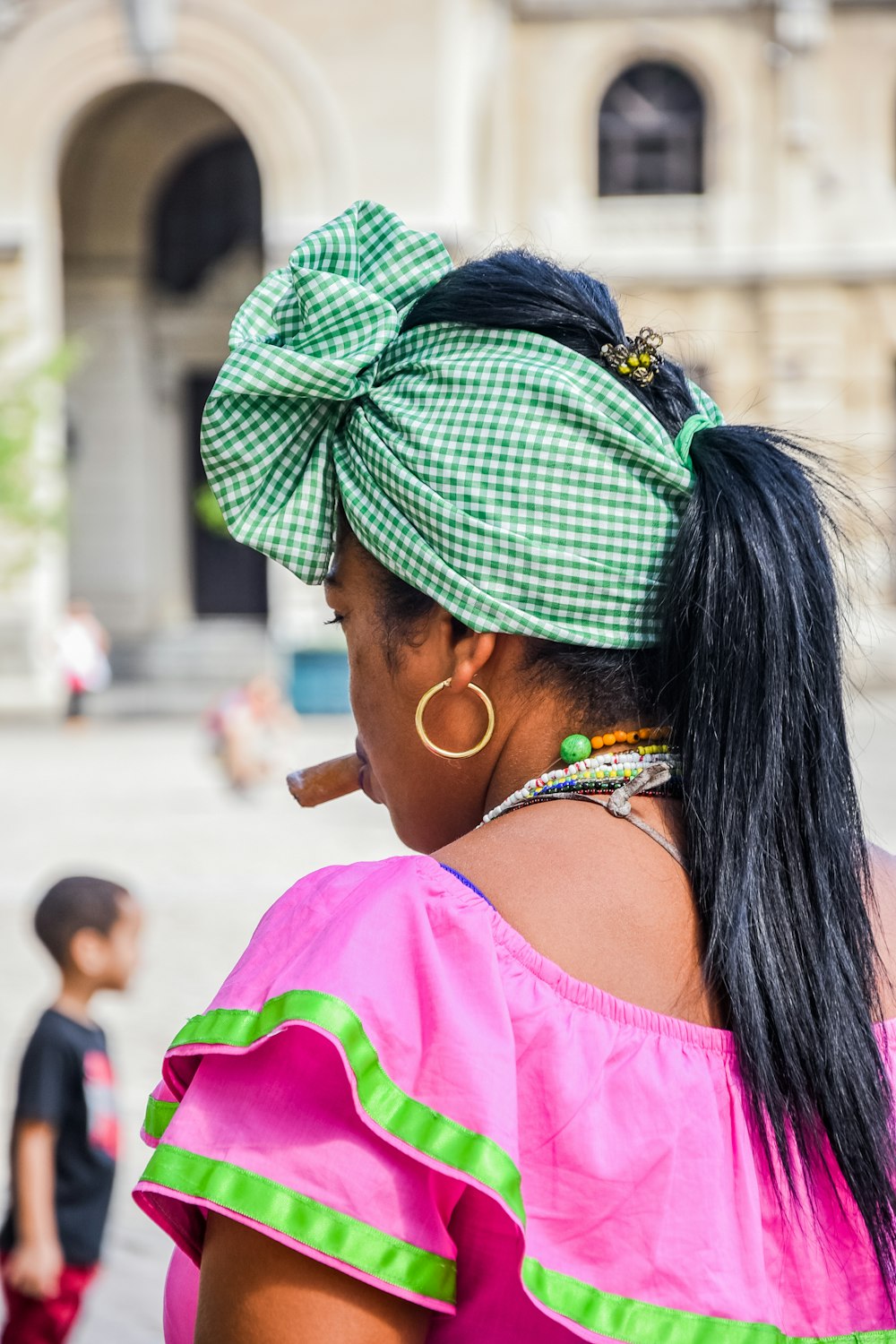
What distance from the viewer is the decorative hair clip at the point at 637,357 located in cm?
132

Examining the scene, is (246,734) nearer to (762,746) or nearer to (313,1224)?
(762,746)

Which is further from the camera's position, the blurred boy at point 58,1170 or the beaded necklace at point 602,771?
the blurred boy at point 58,1170

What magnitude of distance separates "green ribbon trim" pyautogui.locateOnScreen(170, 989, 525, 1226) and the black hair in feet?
0.74

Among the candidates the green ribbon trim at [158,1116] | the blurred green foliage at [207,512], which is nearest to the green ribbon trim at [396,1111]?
the green ribbon trim at [158,1116]

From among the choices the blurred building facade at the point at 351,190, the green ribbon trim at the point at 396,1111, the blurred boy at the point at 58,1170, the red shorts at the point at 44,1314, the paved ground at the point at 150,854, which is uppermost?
the blurred building facade at the point at 351,190

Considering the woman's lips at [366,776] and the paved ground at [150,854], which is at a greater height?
the woman's lips at [366,776]

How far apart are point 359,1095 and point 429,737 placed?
1.23 ft

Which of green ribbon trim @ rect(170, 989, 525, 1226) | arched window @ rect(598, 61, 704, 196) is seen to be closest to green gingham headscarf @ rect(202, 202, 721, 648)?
green ribbon trim @ rect(170, 989, 525, 1226)

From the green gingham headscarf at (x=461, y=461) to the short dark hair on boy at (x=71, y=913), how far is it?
7.58 ft

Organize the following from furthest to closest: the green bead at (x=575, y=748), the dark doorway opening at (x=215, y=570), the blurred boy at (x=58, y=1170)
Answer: the dark doorway opening at (x=215, y=570), the blurred boy at (x=58, y=1170), the green bead at (x=575, y=748)

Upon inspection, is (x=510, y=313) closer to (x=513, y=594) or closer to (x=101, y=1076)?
(x=513, y=594)

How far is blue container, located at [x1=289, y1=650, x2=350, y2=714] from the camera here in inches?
626

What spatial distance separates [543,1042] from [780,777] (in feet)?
0.99

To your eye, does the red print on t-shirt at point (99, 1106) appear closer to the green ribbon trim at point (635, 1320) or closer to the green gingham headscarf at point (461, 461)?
the green gingham headscarf at point (461, 461)
